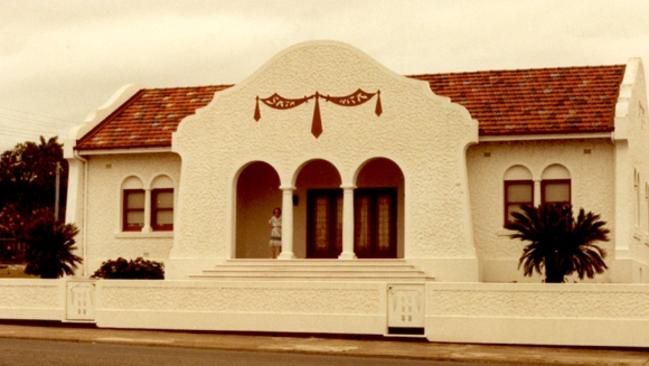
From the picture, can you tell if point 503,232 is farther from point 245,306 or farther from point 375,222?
point 245,306

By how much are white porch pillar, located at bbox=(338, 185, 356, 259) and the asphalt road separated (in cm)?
841

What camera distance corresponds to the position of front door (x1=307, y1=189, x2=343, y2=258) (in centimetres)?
3012

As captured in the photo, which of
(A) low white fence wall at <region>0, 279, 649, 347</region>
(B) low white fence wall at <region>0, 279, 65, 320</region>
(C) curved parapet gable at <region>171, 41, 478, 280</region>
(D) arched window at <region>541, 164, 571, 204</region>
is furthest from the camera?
(D) arched window at <region>541, 164, 571, 204</region>

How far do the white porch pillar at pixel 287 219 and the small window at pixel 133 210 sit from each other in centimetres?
521

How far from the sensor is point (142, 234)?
31.1m

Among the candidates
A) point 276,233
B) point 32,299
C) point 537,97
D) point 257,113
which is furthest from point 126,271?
point 537,97

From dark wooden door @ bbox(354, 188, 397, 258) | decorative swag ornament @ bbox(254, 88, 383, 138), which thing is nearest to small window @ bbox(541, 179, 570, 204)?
dark wooden door @ bbox(354, 188, 397, 258)

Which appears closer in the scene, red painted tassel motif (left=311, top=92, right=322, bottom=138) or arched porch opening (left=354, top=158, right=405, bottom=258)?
red painted tassel motif (left=311, top=92, right=322, bottom=138)

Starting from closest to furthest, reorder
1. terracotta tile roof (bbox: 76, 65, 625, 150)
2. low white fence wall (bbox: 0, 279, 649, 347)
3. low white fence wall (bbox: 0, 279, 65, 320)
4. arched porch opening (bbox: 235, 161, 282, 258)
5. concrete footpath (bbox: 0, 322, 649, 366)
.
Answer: concrete footpath (bbox: 0, 322, 649, 366) < low white fence wall (bbox: 0, 279, 649, 347) < low white fence wall (bbox: 0, 279, 65, 320) < terracotta tile roof (bbox: 76, 65, 625, 150) < arched porch opening (bbox: 235, 161, 282, 258)

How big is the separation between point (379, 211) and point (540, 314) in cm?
1000

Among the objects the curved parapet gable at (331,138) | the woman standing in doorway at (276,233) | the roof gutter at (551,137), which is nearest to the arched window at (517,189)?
the roof gutter at (551,137)

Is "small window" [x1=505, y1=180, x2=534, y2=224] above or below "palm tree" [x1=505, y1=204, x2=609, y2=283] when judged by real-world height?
above

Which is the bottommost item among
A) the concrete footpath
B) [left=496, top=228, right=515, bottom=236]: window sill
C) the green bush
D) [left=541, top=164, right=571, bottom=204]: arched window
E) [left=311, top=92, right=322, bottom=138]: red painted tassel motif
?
the concrete footpath

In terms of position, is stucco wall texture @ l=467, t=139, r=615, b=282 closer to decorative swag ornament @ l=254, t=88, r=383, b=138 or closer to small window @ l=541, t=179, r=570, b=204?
small window @ l=541, t=179, r=570, b=204
